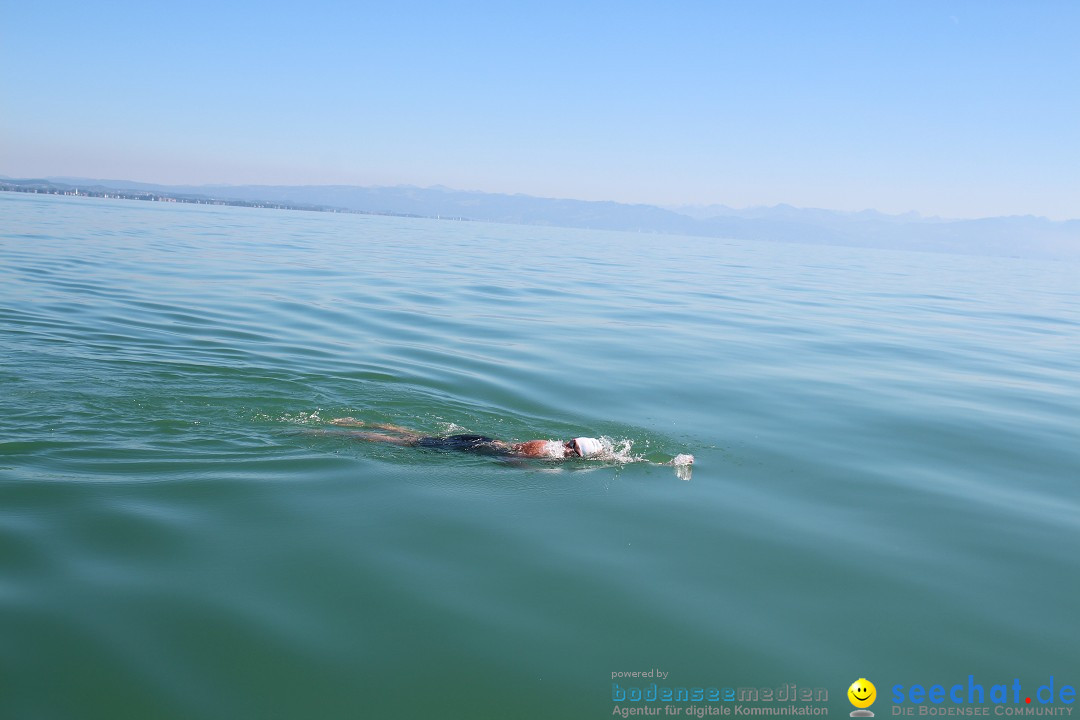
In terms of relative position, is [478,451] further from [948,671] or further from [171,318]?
[171,318]

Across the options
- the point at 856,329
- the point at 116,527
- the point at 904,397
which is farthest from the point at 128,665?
the point at 856,329

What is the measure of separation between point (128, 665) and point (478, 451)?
16.1 feet

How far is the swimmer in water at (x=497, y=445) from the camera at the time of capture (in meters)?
9.23

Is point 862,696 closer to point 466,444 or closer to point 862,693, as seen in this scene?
point 862,693

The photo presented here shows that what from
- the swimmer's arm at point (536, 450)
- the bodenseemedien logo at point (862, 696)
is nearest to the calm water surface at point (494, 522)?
the bodenseemedien logo at point (862, 696)

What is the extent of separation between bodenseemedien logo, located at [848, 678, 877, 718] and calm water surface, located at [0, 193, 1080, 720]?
0.06 metres

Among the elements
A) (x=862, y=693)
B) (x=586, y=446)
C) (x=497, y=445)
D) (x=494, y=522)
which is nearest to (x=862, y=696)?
(x=862, y=693)

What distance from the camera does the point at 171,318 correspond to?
1669 cm

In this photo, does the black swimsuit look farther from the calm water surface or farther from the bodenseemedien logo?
the bodenseemedien logo

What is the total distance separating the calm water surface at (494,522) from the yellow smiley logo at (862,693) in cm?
6

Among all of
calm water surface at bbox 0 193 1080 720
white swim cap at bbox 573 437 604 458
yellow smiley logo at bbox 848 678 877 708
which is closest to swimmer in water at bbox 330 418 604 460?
white swim cap at bbox 573 437 604 458

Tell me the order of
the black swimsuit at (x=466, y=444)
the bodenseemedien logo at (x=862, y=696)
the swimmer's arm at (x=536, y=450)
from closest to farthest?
the bodenseemedien logo at (x=862, y=696) < the swimmer's arm at (x=536, y=450) < the black swimsuit at (x=466, y=444)

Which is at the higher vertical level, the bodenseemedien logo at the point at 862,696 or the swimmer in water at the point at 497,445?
the swimmer in water at the point at 497,445

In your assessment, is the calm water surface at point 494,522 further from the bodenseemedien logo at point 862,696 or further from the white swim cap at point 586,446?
the white swim cap at point 586,446
